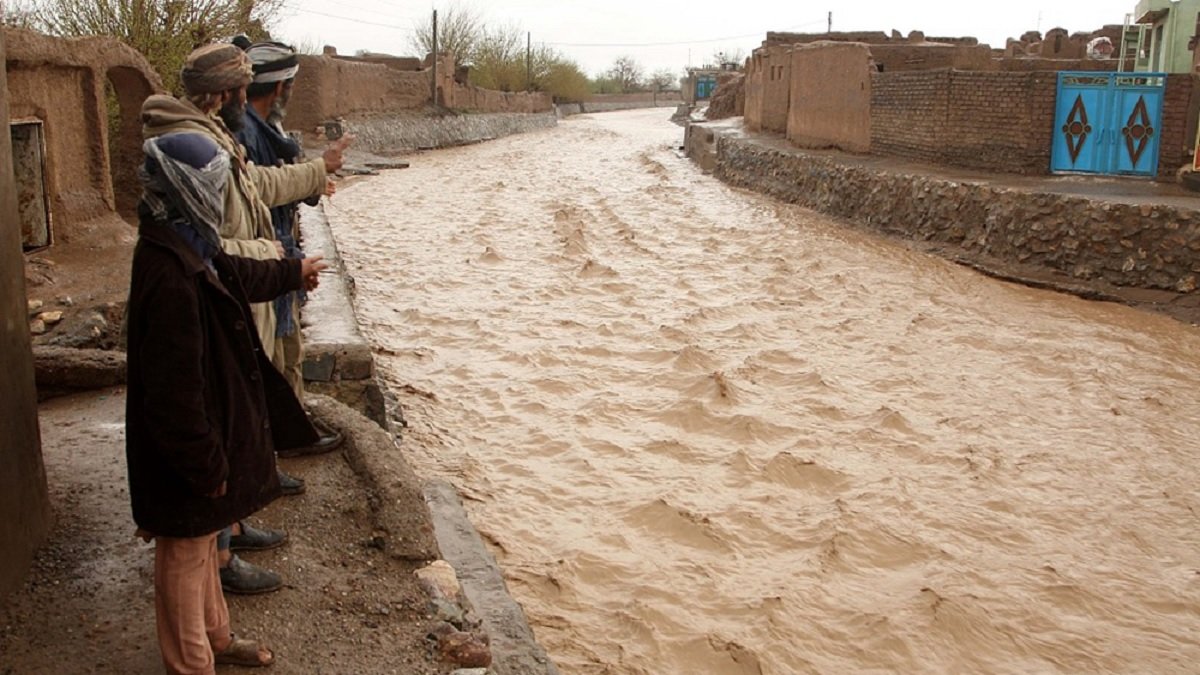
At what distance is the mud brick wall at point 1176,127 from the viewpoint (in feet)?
37.7

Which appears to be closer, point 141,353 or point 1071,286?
point 141,353

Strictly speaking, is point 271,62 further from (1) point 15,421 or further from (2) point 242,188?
(1) point 15,421

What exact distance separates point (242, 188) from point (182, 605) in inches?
45.4

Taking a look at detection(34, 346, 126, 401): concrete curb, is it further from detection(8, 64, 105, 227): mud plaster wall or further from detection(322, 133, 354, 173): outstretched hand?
detection(8, 64, 105, 227): mud plaster wall

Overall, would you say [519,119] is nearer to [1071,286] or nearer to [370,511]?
[1071,286]

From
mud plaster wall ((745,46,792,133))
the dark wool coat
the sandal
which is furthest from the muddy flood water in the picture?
mud plaster wall ((745,46,792,133))

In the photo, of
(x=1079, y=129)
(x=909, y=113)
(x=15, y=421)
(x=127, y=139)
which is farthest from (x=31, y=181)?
(x=909, y=113)

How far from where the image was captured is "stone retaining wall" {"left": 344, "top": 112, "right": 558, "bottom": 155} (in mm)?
23825

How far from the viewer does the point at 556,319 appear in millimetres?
8828

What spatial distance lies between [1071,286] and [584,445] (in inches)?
240

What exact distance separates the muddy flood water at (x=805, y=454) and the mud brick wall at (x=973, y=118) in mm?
2046

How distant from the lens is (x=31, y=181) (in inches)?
261

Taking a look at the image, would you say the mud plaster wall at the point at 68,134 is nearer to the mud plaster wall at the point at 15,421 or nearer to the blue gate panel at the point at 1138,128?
the mud plaster wall at the point at 15,421

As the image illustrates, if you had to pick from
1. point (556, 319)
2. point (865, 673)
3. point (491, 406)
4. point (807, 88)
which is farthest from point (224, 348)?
point (807, 88)
